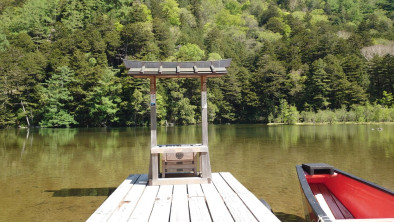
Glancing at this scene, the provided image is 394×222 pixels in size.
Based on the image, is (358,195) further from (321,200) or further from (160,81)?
(160,81)

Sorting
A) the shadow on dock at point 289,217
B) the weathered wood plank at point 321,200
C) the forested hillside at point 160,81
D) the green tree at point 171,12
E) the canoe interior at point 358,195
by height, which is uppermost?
the green tree at point 171,12

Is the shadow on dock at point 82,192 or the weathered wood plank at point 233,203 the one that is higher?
the weathered wood plank at point 233,203

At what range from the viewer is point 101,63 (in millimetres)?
47594

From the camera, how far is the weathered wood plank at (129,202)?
12.3 feet

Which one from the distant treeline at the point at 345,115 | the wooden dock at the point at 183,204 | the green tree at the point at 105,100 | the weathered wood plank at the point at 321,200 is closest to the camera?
the wooden dock at the point at 183,204

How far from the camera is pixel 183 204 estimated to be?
14.0 ft

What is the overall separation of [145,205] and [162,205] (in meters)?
0.24

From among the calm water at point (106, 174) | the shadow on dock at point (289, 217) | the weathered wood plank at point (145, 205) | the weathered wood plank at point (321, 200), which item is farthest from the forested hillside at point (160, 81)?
the weathered wood plank at point (321, 200)

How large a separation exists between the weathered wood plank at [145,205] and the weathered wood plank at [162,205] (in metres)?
A: 0.06

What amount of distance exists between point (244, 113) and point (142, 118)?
54.5 ft

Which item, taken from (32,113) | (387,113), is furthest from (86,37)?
(387,113)

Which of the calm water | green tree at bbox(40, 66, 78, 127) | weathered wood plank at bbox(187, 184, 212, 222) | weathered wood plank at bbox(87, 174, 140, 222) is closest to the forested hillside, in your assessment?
green tree at bbox(40, 66, 78, 127)

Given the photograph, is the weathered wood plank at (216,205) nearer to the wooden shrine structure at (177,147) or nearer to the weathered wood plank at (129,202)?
the wooden shrine structure at (177,147)

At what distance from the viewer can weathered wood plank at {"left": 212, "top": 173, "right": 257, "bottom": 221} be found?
366cm
